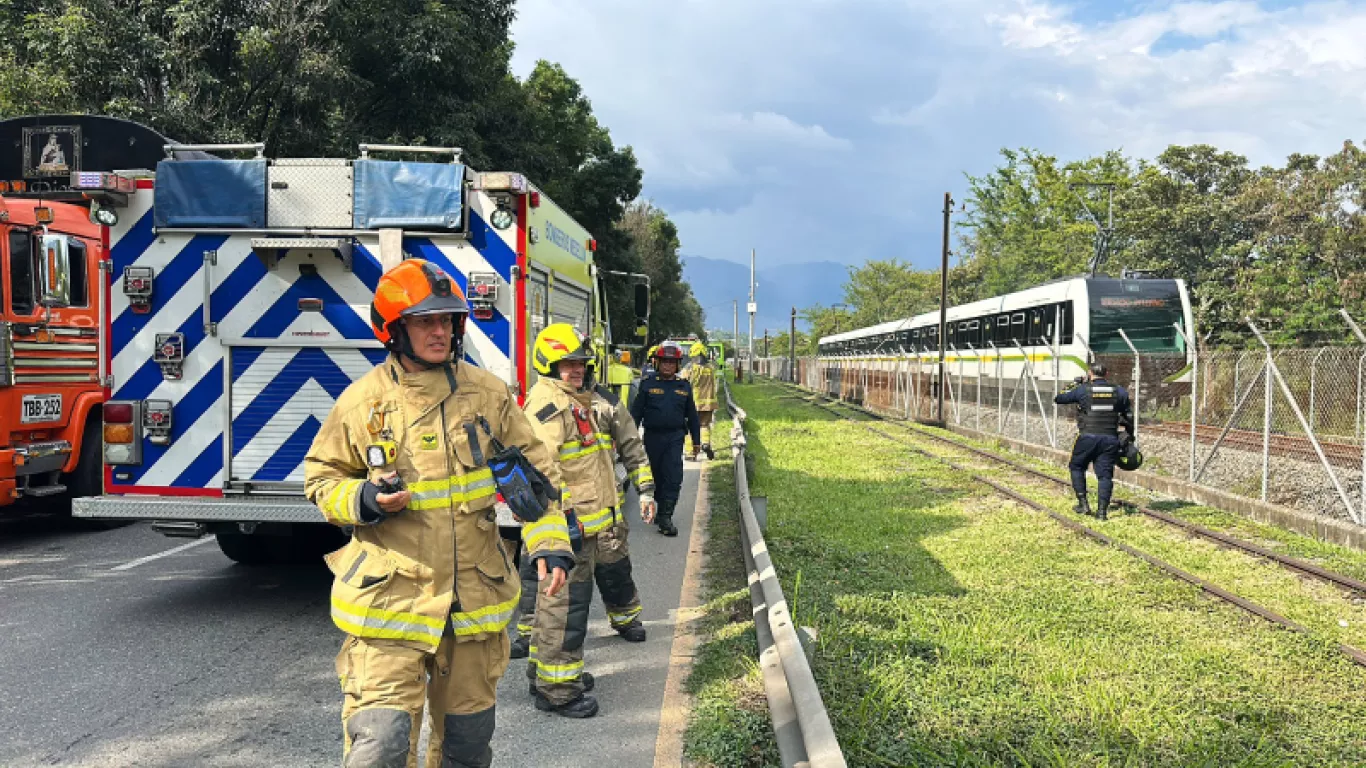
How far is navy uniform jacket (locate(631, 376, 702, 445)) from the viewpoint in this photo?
899cm

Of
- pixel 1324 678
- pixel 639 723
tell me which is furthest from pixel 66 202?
pixel 1324 678

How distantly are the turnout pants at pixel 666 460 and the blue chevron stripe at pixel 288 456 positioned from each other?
376cm

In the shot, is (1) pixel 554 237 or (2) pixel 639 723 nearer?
(2) pixel 639 723

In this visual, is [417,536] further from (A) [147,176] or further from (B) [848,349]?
(B) [848,349]

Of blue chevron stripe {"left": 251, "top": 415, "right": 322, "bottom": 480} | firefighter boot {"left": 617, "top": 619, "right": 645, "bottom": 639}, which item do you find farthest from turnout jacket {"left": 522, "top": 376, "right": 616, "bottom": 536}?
blue chevron stripe {"left": 251, "top": 415, "right": 322, "bottom": 480}

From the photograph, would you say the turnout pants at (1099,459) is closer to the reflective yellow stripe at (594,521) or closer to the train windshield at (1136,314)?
the reflective yellow stripe at (594,521)

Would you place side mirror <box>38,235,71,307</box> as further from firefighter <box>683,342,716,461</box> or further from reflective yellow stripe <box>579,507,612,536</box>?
firefighter <box>683,342,716,461</box>

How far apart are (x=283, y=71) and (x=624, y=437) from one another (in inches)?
527

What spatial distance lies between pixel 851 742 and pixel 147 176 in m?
5.52

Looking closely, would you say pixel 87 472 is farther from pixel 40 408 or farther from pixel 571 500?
pixel 571 500

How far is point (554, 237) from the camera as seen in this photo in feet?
23.4

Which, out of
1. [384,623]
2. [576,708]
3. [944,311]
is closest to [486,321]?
[576,708]

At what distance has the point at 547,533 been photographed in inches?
132

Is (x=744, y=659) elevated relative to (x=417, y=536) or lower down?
lower down
